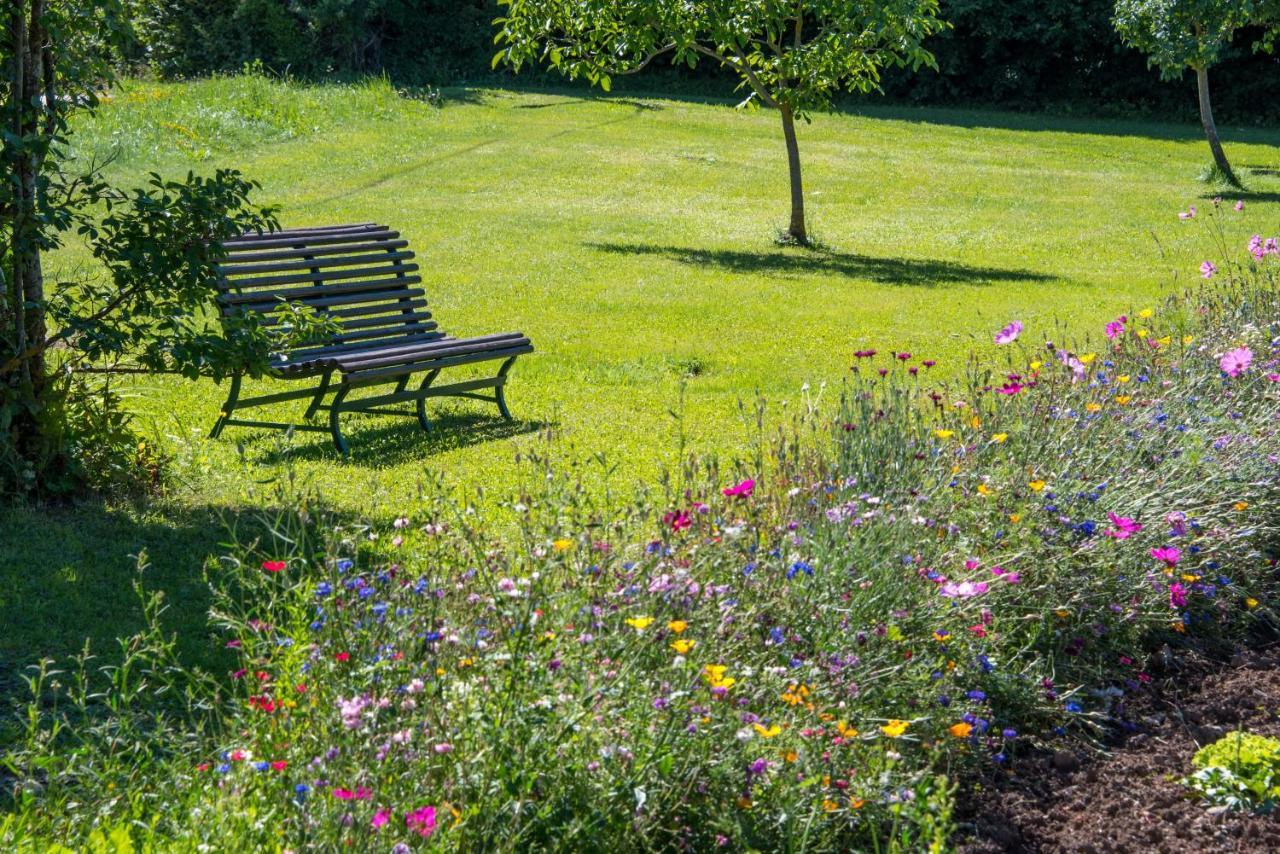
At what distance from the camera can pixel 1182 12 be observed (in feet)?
67.6

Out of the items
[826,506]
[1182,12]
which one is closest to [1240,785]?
[826,506]

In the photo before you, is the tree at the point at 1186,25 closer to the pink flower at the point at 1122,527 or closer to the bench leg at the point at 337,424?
the bench leg at the point at 337,424

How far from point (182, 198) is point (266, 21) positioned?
98.4 ft

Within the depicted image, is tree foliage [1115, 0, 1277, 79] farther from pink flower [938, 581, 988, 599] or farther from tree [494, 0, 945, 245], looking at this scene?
pink flower [938, 581, 988, 599]

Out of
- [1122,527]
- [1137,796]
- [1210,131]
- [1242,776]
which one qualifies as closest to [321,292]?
[1122,527]

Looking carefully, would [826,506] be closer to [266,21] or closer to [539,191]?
[539,191]

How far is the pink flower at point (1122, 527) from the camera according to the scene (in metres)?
4.47

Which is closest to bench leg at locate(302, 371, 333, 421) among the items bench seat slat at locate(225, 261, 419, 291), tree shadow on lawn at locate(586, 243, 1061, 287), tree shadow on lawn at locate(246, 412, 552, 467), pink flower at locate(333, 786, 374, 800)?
tree shadow on lawn at locate(246, 412, 552, 467)

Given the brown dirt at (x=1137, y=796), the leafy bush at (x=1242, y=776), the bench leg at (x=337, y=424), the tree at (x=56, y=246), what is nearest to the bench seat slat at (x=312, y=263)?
the bench leg at (x=337, y=424)

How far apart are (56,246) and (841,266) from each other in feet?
33.6

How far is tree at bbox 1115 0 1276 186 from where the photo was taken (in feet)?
65.8

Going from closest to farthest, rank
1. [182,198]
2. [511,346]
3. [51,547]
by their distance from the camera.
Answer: [51,547] < [182,198] < [511,346]

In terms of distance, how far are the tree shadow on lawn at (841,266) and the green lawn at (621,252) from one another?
0.28 ft

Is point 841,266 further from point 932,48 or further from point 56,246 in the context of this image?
point 932,48
